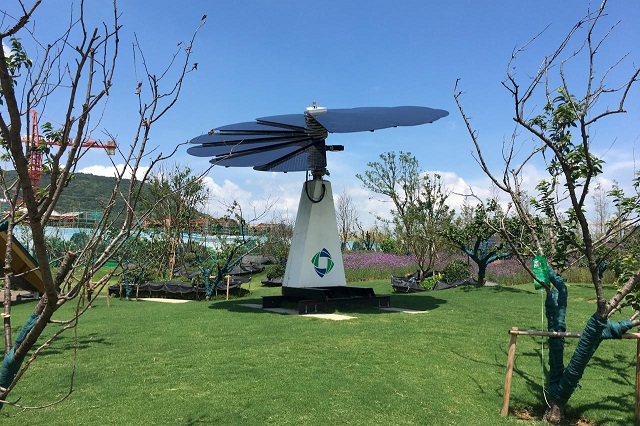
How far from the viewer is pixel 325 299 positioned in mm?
11570

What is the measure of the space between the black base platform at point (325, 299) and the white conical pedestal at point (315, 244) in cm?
27

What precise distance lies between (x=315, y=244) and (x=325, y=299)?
1593 millimetres

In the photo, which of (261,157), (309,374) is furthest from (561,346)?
(261,157)

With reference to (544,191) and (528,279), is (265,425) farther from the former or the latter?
(528,279)

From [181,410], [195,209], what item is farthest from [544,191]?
[195,209]

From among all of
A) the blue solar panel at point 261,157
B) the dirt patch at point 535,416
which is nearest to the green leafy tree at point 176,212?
the blue solar panel at point 261,157

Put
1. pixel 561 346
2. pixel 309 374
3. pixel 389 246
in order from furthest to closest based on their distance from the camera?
1. pixel 389 246
2. pixel 309 374
3. pixel 561 346

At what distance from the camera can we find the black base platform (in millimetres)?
11312

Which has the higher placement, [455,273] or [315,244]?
[315,244]

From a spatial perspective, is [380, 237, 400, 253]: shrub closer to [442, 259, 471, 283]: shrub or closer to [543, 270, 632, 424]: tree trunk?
[442, 259, 471, 283]: shrub

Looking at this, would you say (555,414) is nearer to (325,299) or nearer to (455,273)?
(325,299)

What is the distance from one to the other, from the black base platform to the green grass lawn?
102cm

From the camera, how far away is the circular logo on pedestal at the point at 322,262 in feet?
41.0

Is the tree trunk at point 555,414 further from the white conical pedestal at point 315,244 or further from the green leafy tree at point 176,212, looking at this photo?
the green leafy tree at point 176,212
